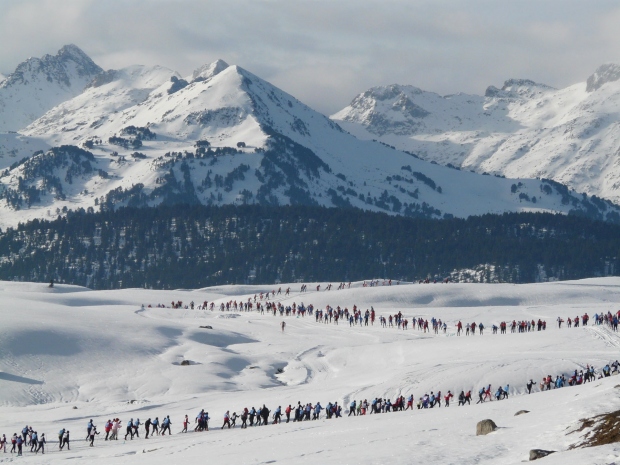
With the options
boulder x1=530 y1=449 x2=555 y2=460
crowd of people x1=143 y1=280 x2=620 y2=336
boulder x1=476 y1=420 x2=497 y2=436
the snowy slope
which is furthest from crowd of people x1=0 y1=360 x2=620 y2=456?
crowd of people x1=143 y1=280 x2=620 y2=336

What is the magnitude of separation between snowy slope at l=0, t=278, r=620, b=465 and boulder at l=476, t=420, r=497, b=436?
0.43 metres

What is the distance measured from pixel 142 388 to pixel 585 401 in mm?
32508

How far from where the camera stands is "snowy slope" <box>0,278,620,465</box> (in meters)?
32.7

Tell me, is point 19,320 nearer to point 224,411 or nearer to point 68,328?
point 68,328

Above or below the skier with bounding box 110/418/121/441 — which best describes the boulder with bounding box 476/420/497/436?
above

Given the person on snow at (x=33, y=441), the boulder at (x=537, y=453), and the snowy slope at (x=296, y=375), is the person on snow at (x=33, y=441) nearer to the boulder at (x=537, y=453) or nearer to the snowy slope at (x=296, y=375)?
the snowy slope at (x=296, y=375)

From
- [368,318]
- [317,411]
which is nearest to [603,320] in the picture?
[368,318]

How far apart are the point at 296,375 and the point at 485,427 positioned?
31.3 meters

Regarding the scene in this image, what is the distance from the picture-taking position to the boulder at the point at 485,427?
32.5 metres

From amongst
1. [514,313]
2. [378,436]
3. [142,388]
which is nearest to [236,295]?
[514,313]

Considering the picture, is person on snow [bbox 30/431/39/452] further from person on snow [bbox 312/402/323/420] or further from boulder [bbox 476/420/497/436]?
boulder [bbox 476/420/497/436]

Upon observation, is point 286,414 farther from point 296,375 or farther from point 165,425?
point 296,375

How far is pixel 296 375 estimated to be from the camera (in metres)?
63.0

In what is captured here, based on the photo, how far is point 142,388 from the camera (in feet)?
194
